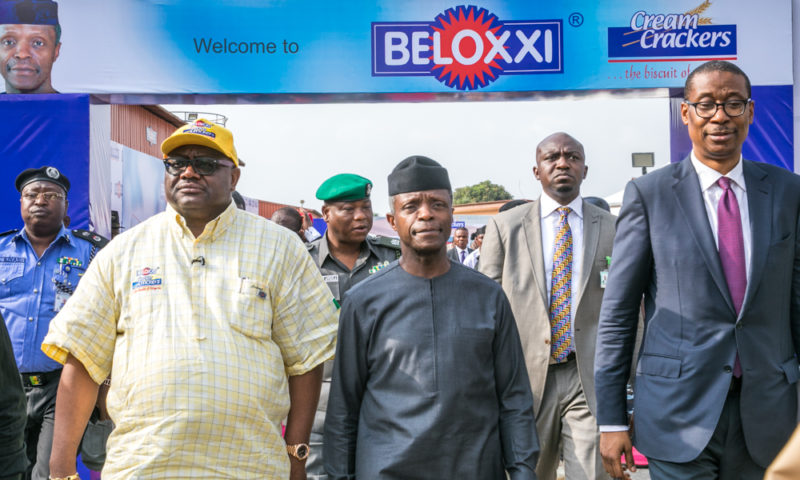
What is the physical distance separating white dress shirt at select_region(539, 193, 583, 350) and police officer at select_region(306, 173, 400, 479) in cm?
92

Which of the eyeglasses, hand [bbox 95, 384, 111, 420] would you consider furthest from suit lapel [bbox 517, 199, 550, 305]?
the eyeglasses

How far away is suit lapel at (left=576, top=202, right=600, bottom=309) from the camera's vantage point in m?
4.43

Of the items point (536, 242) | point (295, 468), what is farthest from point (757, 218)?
point (295, 468)

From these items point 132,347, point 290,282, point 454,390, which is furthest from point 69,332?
point 454,390

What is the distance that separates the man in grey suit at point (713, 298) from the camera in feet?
9.51

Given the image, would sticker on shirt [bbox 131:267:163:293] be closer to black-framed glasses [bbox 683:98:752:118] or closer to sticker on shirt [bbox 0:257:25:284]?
black-framed glasses [bbox 683:98:752:118]

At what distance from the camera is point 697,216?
119 inches

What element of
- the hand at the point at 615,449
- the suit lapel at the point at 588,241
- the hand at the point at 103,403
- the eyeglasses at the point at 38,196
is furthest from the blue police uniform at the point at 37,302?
the hand at the point at 615,449

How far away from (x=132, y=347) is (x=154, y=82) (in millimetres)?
4873

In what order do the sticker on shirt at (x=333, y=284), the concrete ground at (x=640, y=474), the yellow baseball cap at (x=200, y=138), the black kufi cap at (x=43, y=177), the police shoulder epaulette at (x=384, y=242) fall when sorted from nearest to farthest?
1. the yellow baseball cap at (x=200, y=138)
2. the sticker on shirt at (x=333, y=284)
3. the police shoulder epaulette at (x=384, y=242)
4. the black kufi cap at (x=43, y=177)
5. the concrete ground at (x=640, y=474)

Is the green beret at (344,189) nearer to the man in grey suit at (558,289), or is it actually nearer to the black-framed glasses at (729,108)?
the man in grey suit at (558,289)

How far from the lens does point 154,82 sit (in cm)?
727

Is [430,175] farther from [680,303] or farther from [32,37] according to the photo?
[32,37]

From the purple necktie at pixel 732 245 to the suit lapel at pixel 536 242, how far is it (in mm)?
1536
